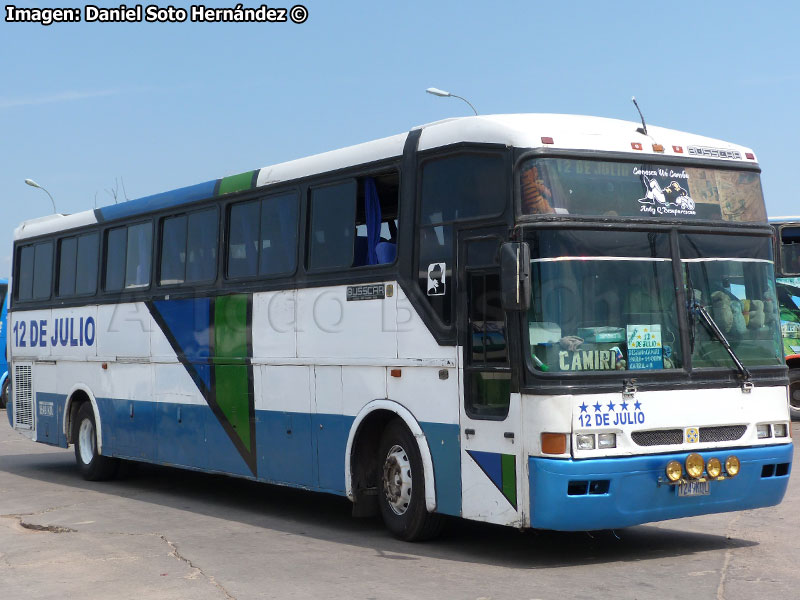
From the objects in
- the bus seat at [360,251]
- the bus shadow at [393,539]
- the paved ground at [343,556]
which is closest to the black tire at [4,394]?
the bus shadow at [393,539]

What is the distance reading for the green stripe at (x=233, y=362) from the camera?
1232 cm

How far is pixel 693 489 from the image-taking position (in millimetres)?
8844

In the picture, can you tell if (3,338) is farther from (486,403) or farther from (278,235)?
(486,403)

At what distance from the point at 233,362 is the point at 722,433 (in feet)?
18.1

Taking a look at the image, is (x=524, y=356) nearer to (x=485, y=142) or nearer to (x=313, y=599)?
(x=485, y=142)

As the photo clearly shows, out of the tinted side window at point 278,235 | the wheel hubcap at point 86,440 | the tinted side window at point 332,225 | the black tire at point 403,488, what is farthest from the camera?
the wheel hubcap at point 86,440

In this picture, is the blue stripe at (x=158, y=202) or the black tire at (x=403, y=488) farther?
the blue stripe at (x=158, y=202)

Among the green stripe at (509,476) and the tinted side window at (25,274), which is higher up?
the tinted side window at (25,274)

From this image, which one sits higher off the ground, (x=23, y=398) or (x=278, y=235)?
(x=278, y=235)

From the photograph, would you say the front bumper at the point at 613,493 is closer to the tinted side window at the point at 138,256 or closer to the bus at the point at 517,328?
the bus at the point at 517,328

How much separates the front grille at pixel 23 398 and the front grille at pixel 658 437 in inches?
445

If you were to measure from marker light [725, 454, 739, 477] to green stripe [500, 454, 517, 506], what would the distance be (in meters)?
1.66

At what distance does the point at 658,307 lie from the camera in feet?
29.1

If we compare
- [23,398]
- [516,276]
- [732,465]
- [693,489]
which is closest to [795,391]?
[23,398]
